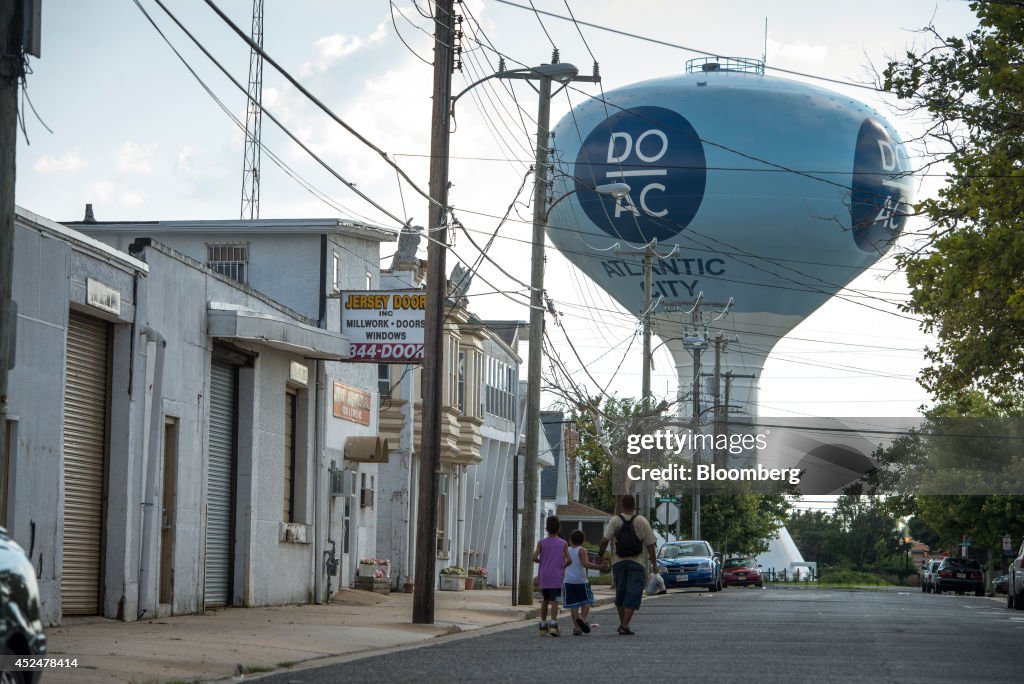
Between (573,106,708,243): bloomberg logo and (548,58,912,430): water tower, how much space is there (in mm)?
33

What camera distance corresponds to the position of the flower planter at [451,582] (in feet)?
130

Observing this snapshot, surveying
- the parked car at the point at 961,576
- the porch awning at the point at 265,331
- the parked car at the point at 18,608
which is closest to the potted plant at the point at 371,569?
the porch awning at the point at 265,331

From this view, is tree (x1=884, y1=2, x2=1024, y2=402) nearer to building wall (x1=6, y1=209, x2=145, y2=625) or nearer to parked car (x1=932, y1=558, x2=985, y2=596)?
building wall (x1=6, y1=209, x2=145, y2=625)

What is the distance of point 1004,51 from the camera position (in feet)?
67.9

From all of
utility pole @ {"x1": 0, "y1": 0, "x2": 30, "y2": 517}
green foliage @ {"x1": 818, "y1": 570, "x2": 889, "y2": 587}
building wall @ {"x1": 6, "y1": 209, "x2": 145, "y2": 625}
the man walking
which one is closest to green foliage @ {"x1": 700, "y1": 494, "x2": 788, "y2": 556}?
green foliage @ {"x1": 818, "y1": 570, "x2": 889, "y2": 587}

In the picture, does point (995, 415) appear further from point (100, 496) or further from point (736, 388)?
point (100, 496)

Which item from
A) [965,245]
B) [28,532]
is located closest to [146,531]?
[28,532]

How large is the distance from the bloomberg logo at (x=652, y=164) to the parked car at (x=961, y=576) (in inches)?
685

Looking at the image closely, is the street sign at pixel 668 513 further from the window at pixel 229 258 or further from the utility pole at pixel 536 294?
the window at pixel 229 258

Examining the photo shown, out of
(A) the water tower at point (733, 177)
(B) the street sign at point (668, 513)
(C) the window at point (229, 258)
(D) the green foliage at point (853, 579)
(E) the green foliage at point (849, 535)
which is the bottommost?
(D) the green foliage at point (853, 579)

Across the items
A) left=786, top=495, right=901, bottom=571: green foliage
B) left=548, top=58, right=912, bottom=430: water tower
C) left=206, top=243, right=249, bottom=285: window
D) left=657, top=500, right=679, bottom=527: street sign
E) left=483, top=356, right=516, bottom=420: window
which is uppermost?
left=548, top=58, right=912, bottom=430: water tower

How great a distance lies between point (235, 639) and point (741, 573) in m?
48.5

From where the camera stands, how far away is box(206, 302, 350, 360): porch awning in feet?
74.3

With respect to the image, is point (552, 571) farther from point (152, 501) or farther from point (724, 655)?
point (724, 655)
